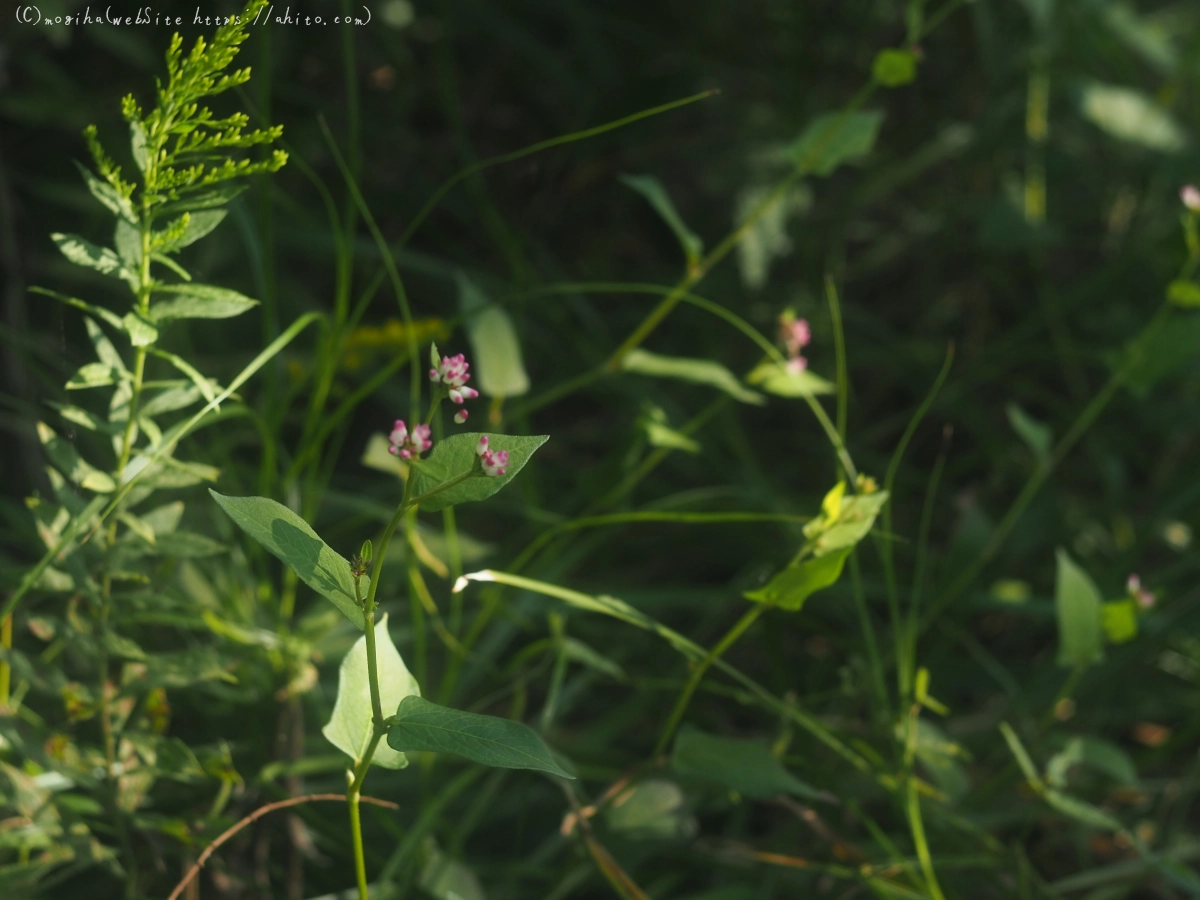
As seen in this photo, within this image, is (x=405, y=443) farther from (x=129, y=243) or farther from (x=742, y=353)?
(x=742, y=353)

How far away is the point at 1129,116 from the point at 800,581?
2.36 feet

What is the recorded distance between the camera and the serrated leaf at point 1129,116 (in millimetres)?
936

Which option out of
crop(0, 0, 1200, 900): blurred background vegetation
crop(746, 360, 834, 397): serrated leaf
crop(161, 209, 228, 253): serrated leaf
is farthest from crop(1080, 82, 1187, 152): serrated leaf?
crop(161, 209, 228, 253): serrated leaf

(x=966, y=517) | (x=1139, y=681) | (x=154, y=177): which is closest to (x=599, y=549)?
(x=966, y=517)

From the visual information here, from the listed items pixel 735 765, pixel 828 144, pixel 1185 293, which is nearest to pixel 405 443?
pixel 735 765

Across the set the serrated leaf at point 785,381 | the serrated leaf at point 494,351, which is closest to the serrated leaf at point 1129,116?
the serrated leaf at point 785,381

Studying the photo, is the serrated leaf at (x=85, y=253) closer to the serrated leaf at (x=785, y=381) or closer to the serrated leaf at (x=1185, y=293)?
the serrated leaf at (x=785, y=381)

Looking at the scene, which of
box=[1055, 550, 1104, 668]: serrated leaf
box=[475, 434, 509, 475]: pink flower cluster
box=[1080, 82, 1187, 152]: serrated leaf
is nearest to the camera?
box=[475, 434, 509, 475]: pink flower cluster

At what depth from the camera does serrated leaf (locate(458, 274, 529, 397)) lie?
0.62 metres

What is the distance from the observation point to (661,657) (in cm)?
76

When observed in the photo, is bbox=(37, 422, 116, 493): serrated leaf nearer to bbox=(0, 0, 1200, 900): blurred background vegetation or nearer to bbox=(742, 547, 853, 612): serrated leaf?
bbox=(0, 0, 1200, 900): blurred background vegetation

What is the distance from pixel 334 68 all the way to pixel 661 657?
0.58 metres

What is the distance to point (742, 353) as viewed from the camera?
99 centimetres

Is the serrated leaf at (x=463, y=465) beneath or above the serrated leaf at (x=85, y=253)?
beneath
